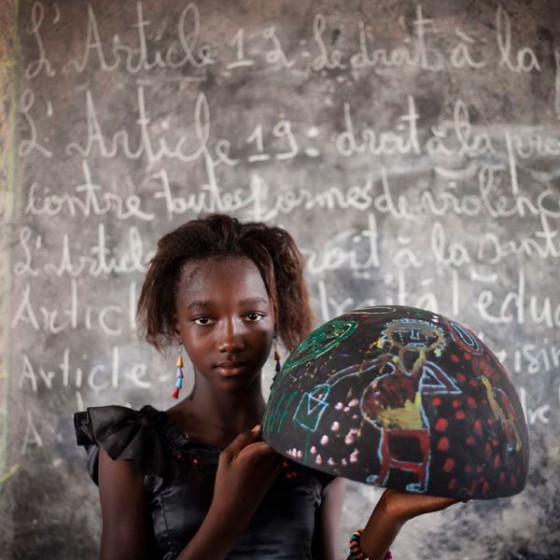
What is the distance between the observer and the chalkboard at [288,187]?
2553 mm

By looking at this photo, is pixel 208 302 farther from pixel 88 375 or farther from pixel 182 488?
pixel 88 375

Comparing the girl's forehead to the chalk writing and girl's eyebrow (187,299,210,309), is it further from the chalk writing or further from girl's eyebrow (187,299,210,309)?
the chalk writing

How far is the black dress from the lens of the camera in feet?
4.43

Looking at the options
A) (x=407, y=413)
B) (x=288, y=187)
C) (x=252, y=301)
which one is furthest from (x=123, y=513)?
(x=288, y=187)

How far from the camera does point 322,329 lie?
965 mm

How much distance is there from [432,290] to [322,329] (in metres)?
1.66

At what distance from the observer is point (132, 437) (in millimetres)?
1386

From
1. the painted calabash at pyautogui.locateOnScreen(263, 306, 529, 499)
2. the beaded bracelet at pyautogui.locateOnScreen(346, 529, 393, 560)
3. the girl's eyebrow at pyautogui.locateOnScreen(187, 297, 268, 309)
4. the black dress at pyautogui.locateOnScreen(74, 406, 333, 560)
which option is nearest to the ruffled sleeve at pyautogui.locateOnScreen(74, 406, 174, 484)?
the black dress at pyautogui.locateOnScreen(74, 406, 333, 560)

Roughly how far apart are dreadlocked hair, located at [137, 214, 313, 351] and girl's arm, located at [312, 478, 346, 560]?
303 millimetres

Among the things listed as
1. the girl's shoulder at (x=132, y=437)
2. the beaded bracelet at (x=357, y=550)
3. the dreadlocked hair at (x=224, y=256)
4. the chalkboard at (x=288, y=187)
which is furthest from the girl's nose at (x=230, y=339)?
the chalkboard at (x=288, y=187)

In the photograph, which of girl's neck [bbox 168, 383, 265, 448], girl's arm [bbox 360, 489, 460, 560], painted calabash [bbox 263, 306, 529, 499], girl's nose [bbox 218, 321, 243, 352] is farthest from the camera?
girl's neck [bbox 168, 383, 265, 448]

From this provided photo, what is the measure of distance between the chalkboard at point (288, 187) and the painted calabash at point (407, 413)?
1.68m

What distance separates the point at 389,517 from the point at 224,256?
1.91 ft

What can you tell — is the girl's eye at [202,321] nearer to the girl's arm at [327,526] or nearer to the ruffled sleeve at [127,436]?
the ruffled sleeve at [127,436]
